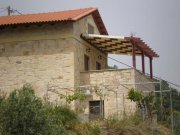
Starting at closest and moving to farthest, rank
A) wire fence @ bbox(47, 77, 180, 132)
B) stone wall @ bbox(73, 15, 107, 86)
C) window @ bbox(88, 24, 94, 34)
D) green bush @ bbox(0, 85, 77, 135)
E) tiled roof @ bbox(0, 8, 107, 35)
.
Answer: green bush @ bbox(0, 85, 77, 135) < wire fence @ bbox(47, 77, 180, 132) < tiled roof @ bbox(0, 8, 107, 35) < stone wall @ bbox(73, 15, 107, 86) < window @ bbox(88, 24, 94, 34)

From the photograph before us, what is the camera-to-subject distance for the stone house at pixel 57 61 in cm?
2952

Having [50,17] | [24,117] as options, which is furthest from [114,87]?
[24,117]

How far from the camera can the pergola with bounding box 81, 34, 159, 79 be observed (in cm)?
3033

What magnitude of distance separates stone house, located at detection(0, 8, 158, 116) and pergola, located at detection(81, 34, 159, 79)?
62 mm

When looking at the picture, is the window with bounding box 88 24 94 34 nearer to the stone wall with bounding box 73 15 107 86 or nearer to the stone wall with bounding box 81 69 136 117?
the stone wall with bounding box 73 15 107 86

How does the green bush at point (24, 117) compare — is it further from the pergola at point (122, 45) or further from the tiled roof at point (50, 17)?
the pergola at point (122, 45)

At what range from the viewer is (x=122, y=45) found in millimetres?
32750

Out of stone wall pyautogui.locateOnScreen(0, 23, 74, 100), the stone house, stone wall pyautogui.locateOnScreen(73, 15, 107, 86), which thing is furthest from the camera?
stone wall pyautogui.locateOnScreen(73, 15, 107, 86)

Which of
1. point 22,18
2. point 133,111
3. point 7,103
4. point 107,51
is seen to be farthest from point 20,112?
point 107,51

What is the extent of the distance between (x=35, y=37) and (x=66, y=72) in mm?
2938

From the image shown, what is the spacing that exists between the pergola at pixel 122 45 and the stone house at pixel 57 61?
0.06 metres

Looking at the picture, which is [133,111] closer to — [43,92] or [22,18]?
[43,92]

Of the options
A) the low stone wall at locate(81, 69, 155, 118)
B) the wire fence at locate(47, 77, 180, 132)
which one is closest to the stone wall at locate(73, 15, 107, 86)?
the low stone wall at locate(81, 69, 155, 118)

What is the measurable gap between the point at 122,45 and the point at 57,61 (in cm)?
500
